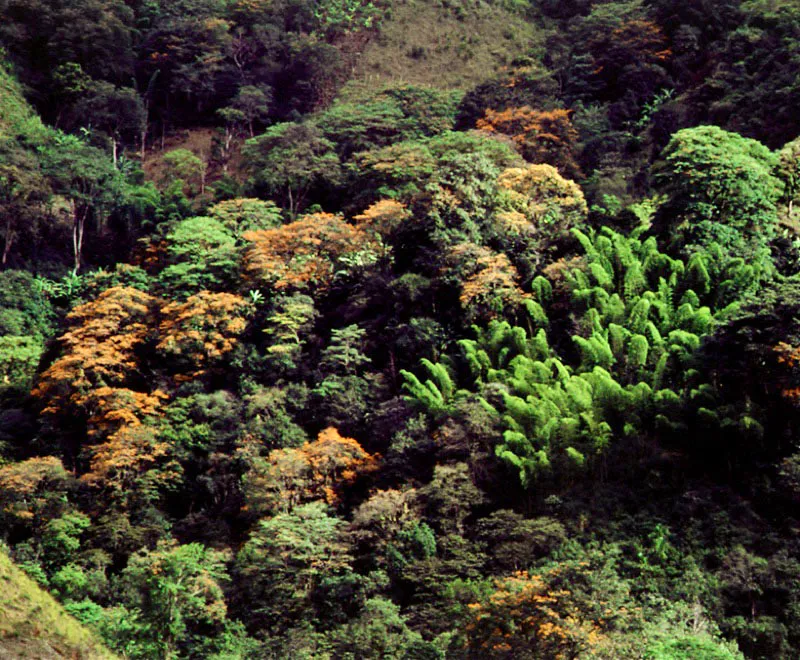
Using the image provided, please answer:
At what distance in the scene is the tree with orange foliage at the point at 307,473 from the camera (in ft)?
77.6

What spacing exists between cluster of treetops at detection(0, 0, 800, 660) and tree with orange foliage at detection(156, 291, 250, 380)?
0.08 metres

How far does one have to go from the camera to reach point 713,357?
842 inches

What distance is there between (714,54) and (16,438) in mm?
24940

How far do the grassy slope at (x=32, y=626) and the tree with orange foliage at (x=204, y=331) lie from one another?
18.7 m

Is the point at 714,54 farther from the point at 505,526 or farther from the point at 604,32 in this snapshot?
the point at 505,526

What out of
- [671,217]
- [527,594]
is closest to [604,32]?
[671,217]

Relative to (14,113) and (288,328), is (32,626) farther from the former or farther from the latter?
(14,113)

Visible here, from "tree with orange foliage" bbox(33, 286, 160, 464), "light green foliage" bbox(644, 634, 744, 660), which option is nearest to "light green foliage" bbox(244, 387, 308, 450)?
"tree with orange foliage" bbox(33, 286, 160, 464)

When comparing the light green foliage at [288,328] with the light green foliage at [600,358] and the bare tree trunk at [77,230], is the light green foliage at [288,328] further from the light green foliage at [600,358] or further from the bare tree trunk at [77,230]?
the bare tree trunk at [77,230]

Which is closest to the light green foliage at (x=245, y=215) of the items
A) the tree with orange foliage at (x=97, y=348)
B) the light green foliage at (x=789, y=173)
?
the tree with orange foliage at (x=97, y=348)

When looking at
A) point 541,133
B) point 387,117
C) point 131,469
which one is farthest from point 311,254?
point 387,117

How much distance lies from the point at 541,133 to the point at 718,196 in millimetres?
10995

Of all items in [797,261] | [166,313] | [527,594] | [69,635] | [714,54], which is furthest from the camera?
[714,54]

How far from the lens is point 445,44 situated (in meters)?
48.4
